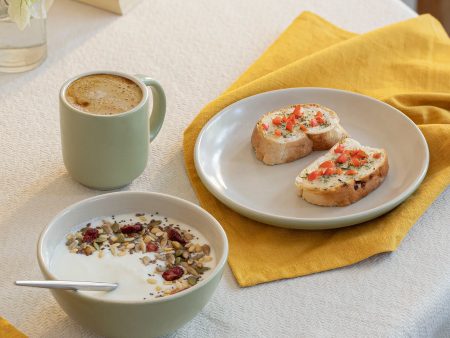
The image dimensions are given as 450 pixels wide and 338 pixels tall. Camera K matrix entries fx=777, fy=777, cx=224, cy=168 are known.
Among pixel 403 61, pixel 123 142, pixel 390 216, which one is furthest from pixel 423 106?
pixel 123 142

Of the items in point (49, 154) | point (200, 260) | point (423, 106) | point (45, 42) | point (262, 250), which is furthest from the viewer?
point (45, 42)

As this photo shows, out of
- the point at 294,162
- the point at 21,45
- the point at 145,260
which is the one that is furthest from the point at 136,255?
the point at 21,45

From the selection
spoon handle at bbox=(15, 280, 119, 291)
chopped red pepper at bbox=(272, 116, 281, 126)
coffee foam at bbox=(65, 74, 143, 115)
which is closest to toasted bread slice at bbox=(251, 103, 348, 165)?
chopped red pepper at bbox=(272, 116, 281, 126)

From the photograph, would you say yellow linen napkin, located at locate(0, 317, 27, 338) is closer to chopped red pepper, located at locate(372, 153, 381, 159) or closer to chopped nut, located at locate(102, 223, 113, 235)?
chopped nut, located at locate(102, 223, 113, 235)

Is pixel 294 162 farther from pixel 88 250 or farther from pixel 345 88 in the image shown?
pixel 88 250

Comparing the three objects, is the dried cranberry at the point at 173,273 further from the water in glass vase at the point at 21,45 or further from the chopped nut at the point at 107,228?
the water in glass vase at the point at 21,45

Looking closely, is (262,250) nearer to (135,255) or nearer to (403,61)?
(135,255)
